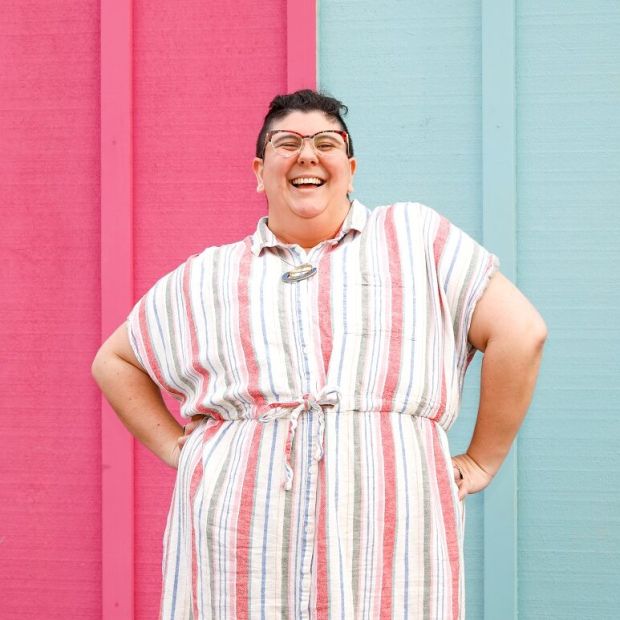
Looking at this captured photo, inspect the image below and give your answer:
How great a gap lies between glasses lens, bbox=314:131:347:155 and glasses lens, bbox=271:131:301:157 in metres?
0.03

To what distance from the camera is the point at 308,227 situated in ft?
6.13

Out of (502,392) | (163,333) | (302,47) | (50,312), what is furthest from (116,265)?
(502,392)

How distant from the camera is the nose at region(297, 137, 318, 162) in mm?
1857

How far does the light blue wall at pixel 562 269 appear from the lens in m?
2.53

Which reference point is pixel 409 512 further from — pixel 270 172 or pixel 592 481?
pixel 592 481

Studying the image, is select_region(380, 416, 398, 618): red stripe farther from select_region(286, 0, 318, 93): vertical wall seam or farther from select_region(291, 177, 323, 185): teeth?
select_region(286, 0, 318, 93): vertical wall seam

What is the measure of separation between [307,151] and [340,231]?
0.50ft

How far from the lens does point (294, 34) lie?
8.50 ft

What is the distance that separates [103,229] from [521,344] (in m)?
1.31

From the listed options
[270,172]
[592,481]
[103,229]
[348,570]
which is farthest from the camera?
[103,229]

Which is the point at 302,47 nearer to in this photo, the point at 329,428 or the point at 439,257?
the point at 439,257

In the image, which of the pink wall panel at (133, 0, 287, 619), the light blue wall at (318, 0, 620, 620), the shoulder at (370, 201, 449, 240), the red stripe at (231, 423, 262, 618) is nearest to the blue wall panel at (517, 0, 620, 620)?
the light blue wall at (318, 0, 620, 620)

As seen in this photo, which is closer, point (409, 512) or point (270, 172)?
point (409, 512)

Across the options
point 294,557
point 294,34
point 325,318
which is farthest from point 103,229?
point 294,557
